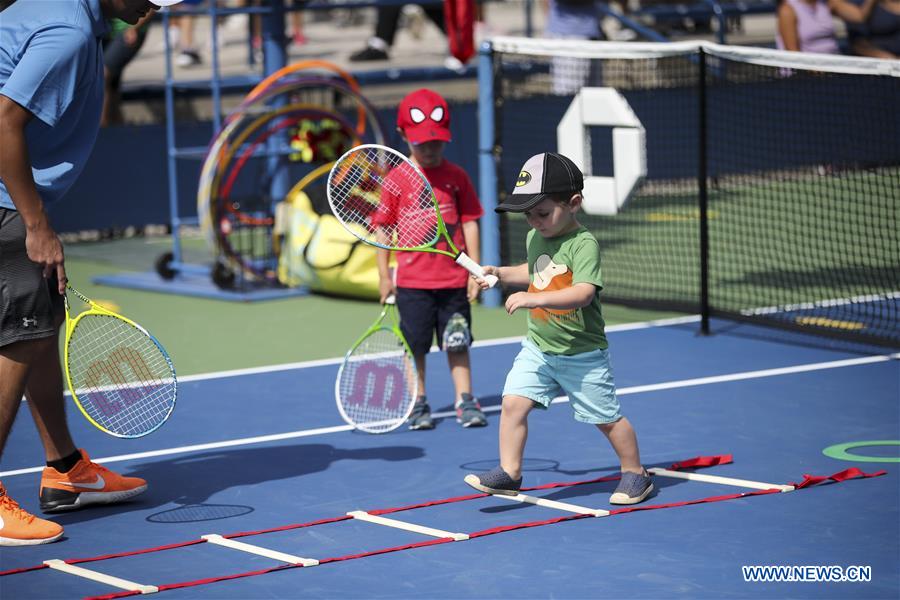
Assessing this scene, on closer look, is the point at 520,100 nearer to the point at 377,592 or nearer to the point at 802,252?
the point at 802,252

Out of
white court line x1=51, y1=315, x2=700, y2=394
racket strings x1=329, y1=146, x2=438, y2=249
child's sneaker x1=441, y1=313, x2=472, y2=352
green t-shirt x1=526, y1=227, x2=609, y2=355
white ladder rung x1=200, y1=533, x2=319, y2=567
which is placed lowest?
white court line x1=51, y1=315, x2=700, y2=394

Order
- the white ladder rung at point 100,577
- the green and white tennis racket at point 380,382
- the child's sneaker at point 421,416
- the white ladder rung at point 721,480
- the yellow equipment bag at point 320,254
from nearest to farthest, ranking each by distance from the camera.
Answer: the white ladder rung at point 100,577 < the white ladder rung at point 721,480 < the green and white tennis racket at point 380,382 < the child's sneaker at point 421,416 < the yellow equipment bag at point 320,254

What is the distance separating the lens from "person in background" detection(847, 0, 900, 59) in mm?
16016

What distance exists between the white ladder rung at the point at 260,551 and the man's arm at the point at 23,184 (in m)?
1.14

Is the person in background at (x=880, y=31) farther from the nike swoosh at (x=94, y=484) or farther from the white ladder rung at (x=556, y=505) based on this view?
the nike swoosh at (x=94, y=484)

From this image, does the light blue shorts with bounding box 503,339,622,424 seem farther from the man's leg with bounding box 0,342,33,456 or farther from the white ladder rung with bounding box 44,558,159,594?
the man's leg with bounding box 0,342,33,456

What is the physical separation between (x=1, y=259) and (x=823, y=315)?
232 inches

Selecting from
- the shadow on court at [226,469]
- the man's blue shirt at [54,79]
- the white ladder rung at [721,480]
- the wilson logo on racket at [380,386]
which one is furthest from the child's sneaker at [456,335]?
the man's blue shirt at [54,79]

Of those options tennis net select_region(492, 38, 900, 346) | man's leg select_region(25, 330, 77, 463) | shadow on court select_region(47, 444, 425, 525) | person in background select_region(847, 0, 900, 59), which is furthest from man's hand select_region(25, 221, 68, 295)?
person in background select_region(847, 0, 900, 59)

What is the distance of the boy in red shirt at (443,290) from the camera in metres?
7.22

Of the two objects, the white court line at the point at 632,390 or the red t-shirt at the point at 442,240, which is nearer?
the white court line at the point at 632,390

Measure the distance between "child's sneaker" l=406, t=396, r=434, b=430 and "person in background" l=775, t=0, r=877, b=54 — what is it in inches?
363

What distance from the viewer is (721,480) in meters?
6.15

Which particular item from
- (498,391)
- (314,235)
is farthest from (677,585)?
(314,235)
